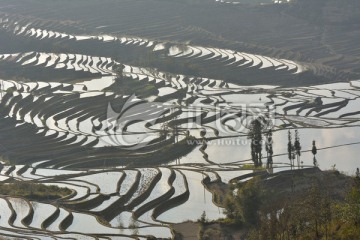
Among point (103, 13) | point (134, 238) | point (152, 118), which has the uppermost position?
point (103, 13)

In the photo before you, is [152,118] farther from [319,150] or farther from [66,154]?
[319,150]

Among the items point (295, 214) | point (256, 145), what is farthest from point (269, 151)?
point (295, 214)

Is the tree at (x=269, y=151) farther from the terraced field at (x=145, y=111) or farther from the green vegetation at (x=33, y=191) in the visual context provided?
the green vegetation at (x=33, y=191)

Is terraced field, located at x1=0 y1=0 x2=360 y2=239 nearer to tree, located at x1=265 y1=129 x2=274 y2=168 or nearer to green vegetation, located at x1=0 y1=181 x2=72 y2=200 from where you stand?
tree, located at x1=265 y1=129 x2=274 y2=168

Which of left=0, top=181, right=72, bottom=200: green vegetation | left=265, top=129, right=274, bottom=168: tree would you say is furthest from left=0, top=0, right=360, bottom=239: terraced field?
left=0, top=181, right=72, bottom=200: green vegetation

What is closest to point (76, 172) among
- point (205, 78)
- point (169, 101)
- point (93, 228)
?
point (93, 228)

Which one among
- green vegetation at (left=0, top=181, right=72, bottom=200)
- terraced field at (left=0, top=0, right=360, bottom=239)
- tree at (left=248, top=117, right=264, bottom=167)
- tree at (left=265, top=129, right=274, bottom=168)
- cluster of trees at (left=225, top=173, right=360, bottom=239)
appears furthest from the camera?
tree at (left=248, top=117, right=264, bottom=167)
